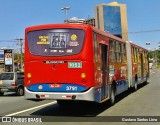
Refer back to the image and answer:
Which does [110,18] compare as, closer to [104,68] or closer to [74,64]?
[104,68]

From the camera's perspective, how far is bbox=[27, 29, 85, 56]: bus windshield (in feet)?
41.1

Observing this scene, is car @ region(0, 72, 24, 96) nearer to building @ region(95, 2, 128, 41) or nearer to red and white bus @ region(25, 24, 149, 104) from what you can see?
red and white bus @ region(25, 24, 149, 104)

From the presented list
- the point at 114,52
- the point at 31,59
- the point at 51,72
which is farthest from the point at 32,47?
the point at 114,52

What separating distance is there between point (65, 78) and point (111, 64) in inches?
145

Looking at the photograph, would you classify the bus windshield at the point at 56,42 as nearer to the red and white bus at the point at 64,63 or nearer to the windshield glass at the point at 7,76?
the red and white bus at the point at 64,63

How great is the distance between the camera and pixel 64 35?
12.6 m

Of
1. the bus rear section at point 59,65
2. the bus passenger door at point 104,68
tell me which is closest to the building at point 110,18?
the bus passenger door at point 104,68

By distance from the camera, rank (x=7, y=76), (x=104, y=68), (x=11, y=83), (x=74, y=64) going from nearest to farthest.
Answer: (x=74, y=64) → (x=104, y=68) → (x=11, y=83) → (x=7, y=76)

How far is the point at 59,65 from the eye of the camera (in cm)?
1259

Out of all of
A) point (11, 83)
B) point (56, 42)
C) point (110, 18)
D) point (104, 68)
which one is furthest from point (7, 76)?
point (110, 18)

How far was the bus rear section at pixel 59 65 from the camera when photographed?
12.3 meters

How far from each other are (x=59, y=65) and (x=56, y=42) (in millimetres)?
810

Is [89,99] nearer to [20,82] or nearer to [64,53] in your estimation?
[64,53]

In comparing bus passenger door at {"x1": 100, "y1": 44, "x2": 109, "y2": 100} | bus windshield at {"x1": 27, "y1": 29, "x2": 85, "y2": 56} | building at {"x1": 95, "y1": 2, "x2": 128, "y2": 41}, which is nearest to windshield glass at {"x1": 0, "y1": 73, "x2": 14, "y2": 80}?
bus passenger door at {"x1": 100, "y1": 44, "x2": 109, "y2": 100}
